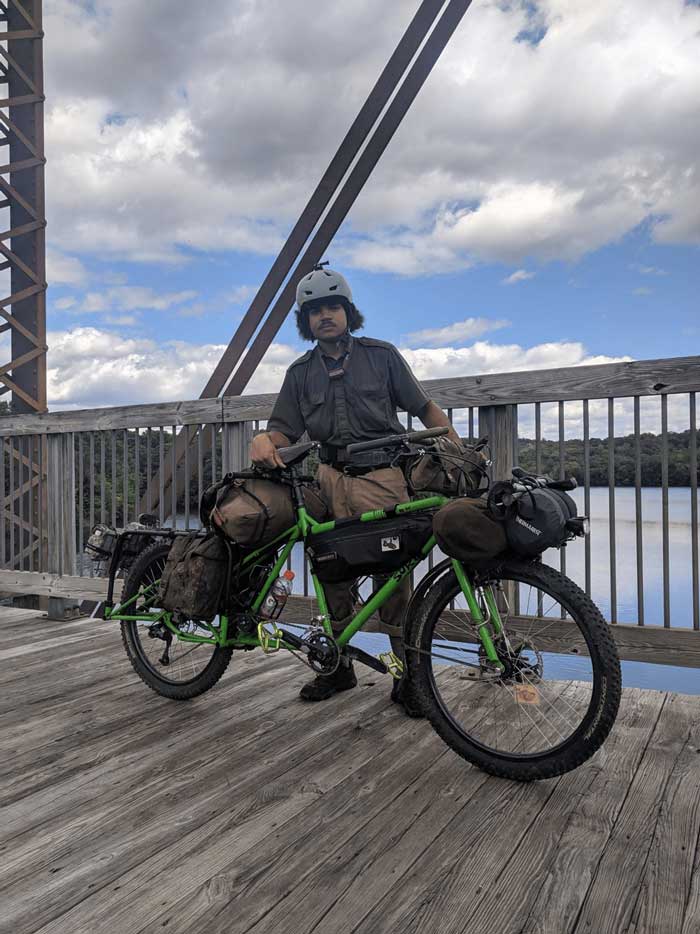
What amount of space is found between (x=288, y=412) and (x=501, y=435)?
Answer: 3.07ft

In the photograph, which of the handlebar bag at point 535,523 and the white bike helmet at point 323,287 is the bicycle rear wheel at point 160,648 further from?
the handlebar bag at point 535,523

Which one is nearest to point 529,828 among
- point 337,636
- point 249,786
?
point 249,786

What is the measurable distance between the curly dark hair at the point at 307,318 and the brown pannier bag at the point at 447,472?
808 millimetres

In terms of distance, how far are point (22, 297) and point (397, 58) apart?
564 centimetres

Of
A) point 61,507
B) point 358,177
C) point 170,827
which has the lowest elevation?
point 170,827

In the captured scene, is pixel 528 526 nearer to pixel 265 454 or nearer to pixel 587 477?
pixel 265 454

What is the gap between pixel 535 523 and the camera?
6.00 feet

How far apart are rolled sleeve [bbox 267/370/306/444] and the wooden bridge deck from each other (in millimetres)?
1066

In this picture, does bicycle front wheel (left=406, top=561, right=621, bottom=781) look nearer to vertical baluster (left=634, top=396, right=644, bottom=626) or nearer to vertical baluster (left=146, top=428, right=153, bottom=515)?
vertical baluster (left=634, top=396, right=644, bottom=626)

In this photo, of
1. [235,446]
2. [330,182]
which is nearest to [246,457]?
[235,446]

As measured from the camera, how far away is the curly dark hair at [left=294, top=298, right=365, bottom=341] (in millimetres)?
2689

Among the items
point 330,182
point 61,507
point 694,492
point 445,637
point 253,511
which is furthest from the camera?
point 330,182

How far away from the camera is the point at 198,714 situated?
2484 millimetres

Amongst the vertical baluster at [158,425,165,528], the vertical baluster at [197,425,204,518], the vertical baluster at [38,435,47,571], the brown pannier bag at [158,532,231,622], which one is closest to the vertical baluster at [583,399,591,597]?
the brown pannier bag at [158,532,231,622]
